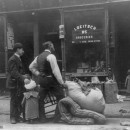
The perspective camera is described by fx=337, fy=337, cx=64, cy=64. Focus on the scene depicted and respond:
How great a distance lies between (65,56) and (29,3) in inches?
90.5

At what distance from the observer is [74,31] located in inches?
452

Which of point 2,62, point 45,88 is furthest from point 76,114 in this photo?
A: point 2,62

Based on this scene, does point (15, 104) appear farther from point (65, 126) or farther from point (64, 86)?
point (65, 126)

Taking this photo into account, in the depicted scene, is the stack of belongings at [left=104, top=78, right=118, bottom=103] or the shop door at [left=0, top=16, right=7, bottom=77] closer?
the stack of belongings at [left=104, top=78, right=118, bottom=103]

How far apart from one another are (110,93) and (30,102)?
345 centimetres

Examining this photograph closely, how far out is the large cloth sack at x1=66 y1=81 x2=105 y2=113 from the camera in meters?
6.93

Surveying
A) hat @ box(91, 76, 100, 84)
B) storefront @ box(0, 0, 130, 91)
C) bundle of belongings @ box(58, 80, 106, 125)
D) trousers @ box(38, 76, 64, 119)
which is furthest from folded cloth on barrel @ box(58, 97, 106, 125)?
storefront @ box(0, 0, 130, 91)

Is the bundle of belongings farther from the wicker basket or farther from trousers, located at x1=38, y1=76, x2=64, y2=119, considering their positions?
the wicker basket

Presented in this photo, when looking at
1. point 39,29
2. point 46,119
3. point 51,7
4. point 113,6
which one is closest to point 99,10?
point 113,6

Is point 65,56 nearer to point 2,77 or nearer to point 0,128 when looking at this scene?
point 2,77

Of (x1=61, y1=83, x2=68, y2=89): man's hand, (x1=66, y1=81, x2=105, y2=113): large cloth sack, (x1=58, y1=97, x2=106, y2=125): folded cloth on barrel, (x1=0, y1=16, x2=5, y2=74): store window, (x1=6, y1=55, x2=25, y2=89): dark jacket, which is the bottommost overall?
(x1=58, y1=97, x2=106, y2=125): folded cloth on barrel

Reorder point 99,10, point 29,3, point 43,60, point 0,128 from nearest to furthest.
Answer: point 0,128, point 43,60, point 99,10, point 29,3

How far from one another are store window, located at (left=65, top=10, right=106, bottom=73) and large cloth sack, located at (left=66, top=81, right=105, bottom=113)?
419 centimetres

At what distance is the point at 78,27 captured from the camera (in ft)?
37.6
